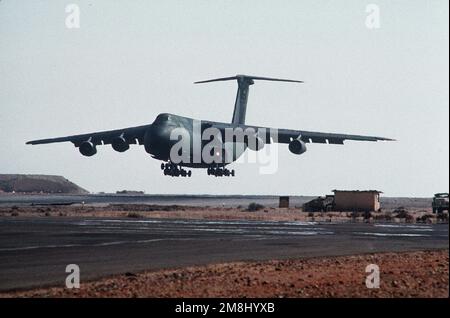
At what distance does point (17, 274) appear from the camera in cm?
1630

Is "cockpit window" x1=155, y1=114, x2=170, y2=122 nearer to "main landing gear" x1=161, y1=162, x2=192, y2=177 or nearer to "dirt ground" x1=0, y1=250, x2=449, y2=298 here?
"main landing gear" x1=161, y1=162, x2=192, y2=177

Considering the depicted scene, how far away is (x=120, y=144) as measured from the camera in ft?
175

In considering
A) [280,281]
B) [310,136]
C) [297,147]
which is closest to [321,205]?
[310,136]

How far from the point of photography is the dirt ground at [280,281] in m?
13.5

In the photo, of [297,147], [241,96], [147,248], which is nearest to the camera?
[147,248]

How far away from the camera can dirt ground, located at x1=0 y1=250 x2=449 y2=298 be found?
1355 cm

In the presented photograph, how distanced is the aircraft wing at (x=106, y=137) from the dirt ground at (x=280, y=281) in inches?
1528

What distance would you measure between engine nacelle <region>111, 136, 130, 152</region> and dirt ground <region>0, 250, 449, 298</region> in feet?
117

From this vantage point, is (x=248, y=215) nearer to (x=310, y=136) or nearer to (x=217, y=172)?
(x=217, y=172)

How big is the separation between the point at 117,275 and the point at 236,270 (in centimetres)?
295

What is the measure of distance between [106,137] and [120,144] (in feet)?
17.8

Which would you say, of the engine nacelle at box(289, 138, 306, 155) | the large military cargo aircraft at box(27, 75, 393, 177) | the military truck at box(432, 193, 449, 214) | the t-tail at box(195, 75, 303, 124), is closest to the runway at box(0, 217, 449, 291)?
A: the large military cargo aircraft at box(27, 75, 393, 177)

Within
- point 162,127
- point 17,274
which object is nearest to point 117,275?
point 17,274
